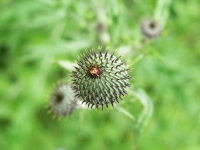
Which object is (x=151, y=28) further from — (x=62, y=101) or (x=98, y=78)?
(x=98, y=78)

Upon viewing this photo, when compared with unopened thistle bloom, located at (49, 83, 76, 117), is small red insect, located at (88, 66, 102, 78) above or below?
below

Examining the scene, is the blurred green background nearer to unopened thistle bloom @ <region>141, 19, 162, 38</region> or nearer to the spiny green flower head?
unopened thistle bloom @ <region>141, 19, 162, 38</region>

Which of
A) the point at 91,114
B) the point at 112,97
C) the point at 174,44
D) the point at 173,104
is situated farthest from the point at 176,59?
the point at 112,97

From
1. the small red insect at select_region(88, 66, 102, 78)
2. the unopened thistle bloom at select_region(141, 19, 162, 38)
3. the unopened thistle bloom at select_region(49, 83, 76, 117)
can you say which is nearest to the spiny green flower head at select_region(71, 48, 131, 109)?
the small red insect at select_region(88, 66, 102, 78)

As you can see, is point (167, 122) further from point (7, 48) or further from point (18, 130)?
point (7, 48)

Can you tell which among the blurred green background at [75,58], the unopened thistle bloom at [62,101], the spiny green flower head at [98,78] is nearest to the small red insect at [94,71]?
the spiny green flower head at [98,78]

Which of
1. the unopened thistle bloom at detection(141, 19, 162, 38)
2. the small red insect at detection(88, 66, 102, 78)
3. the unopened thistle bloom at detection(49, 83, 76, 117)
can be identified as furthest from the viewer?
the unopened thistle bloom at detection(141, 19, 162, 38)
